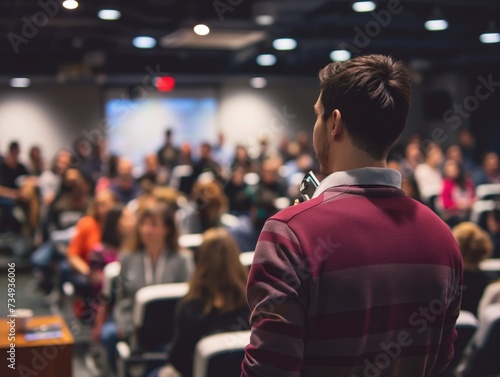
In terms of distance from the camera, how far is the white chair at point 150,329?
10.6 feet

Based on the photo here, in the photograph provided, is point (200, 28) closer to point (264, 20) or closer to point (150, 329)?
point (264, 20)

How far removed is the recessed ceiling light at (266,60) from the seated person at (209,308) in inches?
379

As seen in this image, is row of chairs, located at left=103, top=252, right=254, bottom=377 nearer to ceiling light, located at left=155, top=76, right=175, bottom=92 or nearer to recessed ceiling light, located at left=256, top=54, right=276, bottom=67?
recessed ceiling light, located at left=256, top=54, right=276, bottom=67

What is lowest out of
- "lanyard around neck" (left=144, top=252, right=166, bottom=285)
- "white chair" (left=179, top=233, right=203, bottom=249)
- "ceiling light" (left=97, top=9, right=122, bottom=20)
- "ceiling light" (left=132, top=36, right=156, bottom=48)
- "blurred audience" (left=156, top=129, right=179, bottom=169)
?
"lanyard around neck" (left=144, top=252, right=166, bottom=285)

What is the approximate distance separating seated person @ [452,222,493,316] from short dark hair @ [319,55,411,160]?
2.63 meters

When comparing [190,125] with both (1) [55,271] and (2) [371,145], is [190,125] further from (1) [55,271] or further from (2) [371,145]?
(2) [371,145]

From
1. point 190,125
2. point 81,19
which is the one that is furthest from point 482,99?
point 81,19

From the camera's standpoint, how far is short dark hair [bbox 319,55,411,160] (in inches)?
43.3

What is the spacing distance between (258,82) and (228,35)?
6691mm

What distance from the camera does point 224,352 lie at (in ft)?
7.44

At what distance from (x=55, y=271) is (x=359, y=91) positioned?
18.5 ft

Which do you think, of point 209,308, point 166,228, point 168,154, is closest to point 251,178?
point 168,154

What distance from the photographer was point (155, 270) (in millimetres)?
3980

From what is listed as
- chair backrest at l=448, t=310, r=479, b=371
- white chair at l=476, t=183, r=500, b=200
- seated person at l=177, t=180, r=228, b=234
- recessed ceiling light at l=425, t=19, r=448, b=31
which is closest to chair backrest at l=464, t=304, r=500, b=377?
chair backrest at l=448, t=310, r=479, b=371
